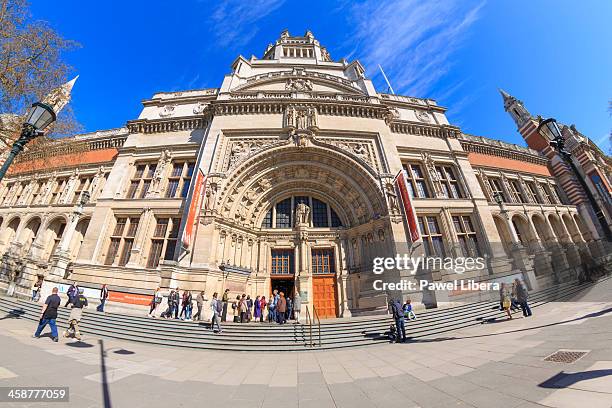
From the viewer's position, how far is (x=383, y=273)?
13617 mm

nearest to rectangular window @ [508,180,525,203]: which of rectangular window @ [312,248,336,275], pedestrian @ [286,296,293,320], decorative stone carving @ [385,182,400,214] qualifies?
decorative stone carving @ [385,182,400,214]

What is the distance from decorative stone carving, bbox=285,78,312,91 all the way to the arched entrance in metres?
7.36

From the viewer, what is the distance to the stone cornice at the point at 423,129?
784 inches

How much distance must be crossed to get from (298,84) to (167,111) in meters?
12.3

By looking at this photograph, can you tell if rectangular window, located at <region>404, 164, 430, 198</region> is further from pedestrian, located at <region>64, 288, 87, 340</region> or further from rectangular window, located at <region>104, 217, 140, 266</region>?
rectangular window, located at <region>104, 217, 140, 266</region>

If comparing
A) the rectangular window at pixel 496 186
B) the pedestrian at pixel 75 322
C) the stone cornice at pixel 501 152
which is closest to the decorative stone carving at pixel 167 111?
the pedestrian at pixel 75 322

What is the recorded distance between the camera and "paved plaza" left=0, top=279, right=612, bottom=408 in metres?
3.37

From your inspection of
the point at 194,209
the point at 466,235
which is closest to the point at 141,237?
the point at 194,209

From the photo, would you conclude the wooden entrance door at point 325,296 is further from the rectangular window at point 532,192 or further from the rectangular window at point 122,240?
the rectangular window at point 532,192

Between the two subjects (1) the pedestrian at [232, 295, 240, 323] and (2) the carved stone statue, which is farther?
(2) the carved stone statue

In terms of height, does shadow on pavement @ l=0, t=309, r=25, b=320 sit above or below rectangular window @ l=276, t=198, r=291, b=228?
below

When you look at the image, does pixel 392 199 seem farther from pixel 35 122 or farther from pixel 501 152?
pixel 501 152

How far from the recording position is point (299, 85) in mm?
20953

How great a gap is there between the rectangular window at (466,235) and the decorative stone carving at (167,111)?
2588cm
